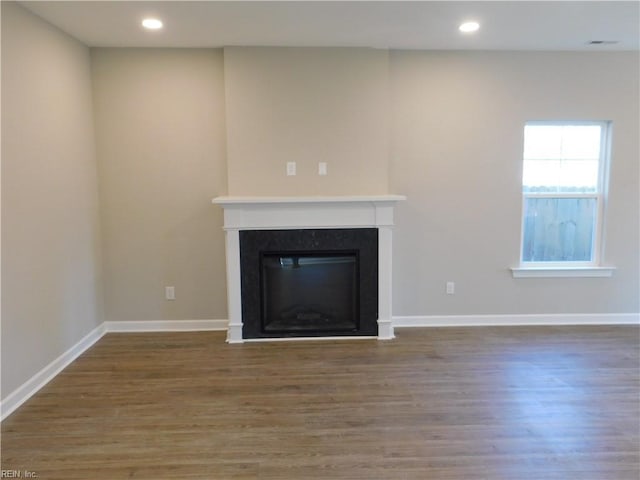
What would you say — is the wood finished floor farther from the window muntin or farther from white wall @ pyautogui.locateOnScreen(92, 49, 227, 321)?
the window muntin

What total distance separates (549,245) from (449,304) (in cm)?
107

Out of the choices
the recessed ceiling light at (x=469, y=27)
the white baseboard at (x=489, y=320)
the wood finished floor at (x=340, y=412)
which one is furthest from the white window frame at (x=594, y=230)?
the recessed ceiling light at (x=469, y=27)

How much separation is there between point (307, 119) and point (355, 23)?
0.89 meters

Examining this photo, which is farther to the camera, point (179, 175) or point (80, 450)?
point (179, 175)

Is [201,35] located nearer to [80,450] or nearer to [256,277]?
[256,277]

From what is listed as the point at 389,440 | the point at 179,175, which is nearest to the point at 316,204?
the point at 179,175

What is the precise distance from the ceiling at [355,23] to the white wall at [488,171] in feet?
0.69

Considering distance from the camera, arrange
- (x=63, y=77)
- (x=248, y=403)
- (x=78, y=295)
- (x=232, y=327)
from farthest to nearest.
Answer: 1. (x=232, y=327)
2. (x=78, y=295)
3. (x=63, y=77)
4. (x=248, y=403)

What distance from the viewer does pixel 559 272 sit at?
4.10 meters

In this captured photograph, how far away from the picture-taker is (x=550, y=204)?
13.5 feet

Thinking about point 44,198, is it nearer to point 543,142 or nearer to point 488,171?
point 488,171

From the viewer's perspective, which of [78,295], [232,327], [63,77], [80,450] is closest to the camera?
[80,450]

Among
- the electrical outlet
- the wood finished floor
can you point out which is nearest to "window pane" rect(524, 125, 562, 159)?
the wood finished floor

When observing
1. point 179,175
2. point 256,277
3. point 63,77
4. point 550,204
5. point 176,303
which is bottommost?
point 176,303
